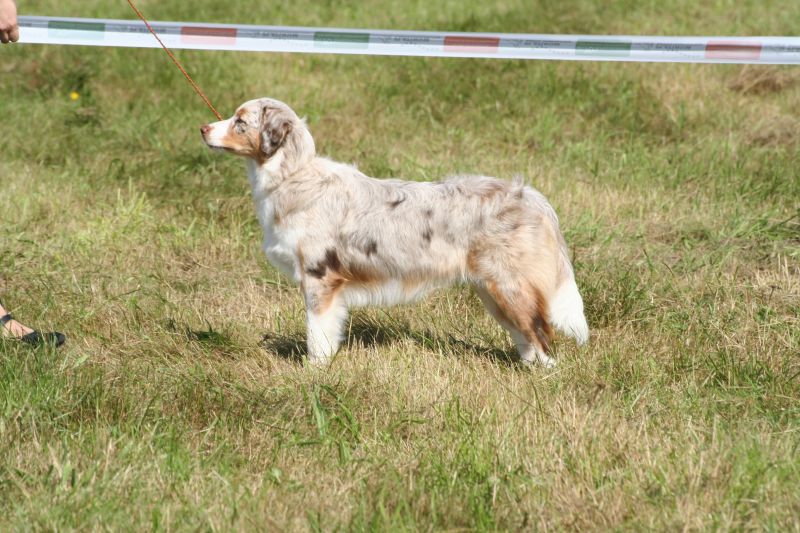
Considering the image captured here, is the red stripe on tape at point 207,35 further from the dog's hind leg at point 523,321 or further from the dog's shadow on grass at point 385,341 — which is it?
the dog's hind leg at point 523,321

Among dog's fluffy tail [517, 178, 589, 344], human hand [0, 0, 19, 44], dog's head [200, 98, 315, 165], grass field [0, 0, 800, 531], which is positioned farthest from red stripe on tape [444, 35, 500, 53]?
human hand [0, 0, 19, 44]

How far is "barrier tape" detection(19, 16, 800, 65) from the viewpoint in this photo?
24.0 ft

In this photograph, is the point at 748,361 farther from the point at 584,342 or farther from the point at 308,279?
the point at 308,279

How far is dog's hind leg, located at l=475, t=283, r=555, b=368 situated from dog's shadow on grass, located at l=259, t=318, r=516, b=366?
158 mm

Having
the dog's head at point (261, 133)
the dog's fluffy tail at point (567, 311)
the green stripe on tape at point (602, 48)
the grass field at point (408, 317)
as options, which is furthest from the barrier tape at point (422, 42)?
the dog's fluffy tail at point (567, 311)

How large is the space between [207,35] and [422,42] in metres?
1.58

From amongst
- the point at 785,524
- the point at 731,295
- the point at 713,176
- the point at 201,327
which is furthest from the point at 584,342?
the point at 713,176

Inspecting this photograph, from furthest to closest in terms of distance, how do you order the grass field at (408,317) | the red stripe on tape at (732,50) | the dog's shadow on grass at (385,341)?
the red stripe on tape at (732,50) < the dog's shadow on grass at (385,341) < the grass field at (408,317)

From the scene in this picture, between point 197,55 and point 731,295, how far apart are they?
6464 mm

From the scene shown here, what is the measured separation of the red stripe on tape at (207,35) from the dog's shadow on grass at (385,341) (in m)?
2.73

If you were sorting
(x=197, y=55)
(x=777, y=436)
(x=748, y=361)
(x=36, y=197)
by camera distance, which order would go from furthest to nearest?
(x=197, y=55) → (x=36, y=197) → (x=748, y=361) → (x=777, y=436)

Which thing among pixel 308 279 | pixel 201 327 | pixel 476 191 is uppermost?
pixel 476 191

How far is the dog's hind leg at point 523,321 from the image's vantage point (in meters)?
4.97

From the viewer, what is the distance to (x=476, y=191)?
5.07 meters
